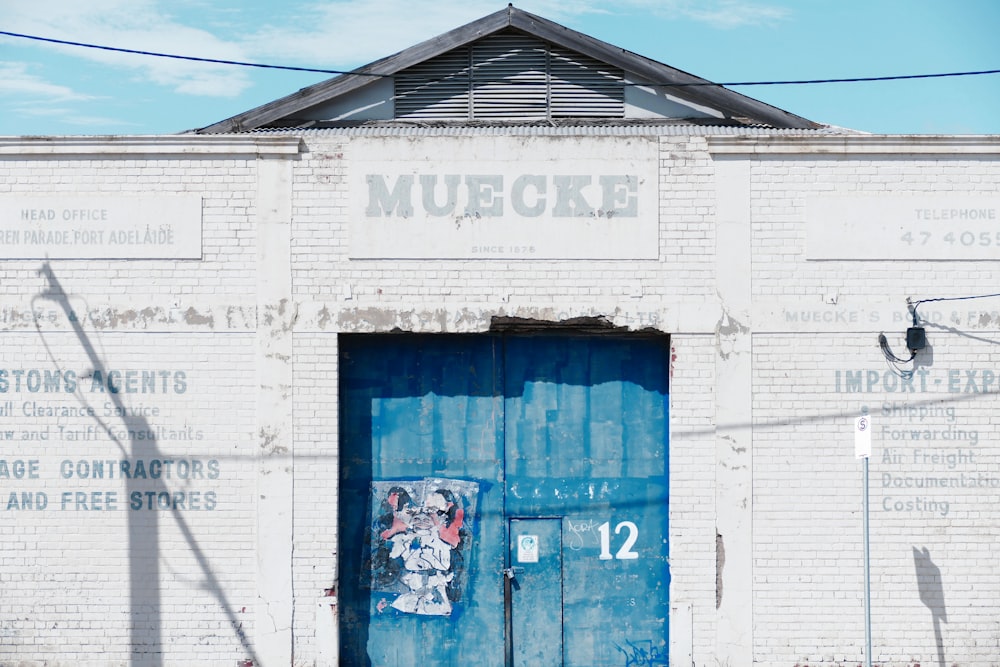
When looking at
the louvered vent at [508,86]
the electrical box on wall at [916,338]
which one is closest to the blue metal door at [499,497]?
the electrical box on wall at [916,338]

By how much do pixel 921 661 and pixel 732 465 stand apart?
8.57 feet

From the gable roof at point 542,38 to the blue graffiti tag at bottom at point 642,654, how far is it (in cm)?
575

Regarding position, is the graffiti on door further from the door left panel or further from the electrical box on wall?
the electrical box on wall

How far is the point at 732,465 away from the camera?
9953mm

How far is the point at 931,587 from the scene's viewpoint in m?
9.88

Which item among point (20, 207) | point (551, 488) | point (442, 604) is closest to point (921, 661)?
point (551, 488)

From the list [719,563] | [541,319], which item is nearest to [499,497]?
[541,319]

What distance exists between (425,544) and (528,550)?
1.04 metres

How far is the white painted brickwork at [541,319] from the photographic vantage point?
32.5 ft

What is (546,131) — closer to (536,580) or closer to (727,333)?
(727,333)

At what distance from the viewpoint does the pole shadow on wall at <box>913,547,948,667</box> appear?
9.85 metres

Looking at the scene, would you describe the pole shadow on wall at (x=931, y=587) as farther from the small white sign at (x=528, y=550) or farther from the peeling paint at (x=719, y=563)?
the small white sign at (x=528, y=550)

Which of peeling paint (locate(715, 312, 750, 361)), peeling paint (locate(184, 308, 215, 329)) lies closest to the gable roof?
peeling paint (locate(184, 308, 215, 329))

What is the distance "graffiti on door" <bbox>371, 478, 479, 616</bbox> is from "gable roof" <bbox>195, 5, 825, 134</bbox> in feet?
14.6
